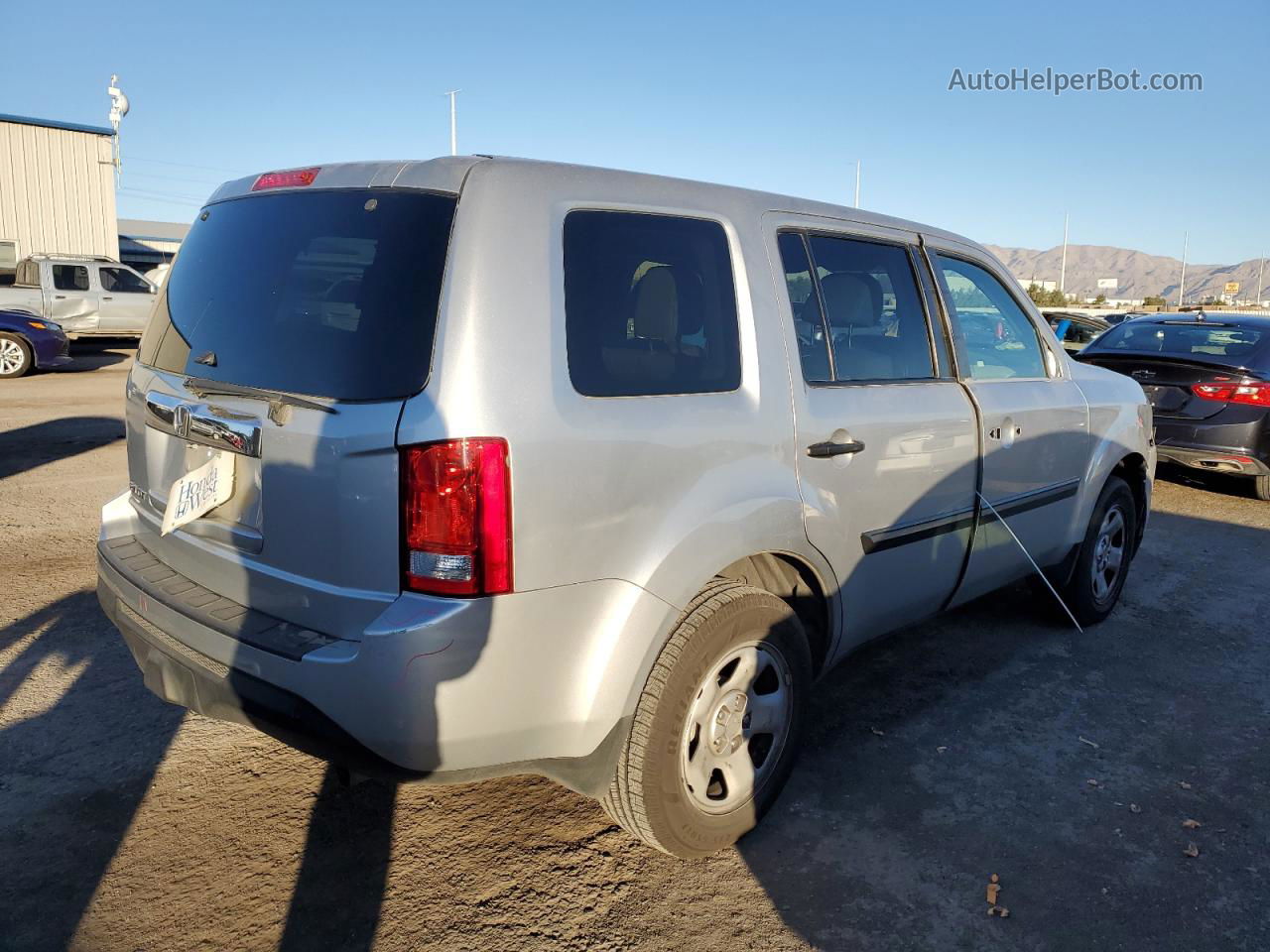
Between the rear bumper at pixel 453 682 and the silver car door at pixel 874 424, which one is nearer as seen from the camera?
the rear bumper at pixel 453 682

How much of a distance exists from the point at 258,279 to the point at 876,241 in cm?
218

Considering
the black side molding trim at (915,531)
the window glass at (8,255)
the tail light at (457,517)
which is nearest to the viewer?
the tail light at (457,517)

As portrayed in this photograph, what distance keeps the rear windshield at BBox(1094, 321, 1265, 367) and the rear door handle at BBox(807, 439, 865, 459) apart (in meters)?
6.17

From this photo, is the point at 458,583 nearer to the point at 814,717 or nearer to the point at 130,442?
the point at 130,442

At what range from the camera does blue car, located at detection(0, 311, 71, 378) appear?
14359mm

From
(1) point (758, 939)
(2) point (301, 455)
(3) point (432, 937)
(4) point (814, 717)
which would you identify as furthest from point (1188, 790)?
(2) point (301, 455)

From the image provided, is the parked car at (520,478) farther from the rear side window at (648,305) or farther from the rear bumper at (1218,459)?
the rear bumper at (1218,459)

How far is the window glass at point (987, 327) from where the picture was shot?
3.84 m

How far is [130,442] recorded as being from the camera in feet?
10.1

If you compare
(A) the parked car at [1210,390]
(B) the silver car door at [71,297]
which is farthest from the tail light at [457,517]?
(B) the silver car door at [71,297]

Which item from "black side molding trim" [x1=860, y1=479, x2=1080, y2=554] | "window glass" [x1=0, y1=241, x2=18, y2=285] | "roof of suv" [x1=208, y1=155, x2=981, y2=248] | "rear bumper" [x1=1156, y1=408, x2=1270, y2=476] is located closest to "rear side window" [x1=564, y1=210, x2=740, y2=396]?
"roof of suv" [x1=208, y1=155, x2=981, y2=248]

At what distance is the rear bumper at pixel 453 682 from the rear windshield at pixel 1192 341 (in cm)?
723

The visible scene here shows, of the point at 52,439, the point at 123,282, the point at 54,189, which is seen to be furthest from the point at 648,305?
the point at 54,189

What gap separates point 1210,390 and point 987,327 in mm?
4763
